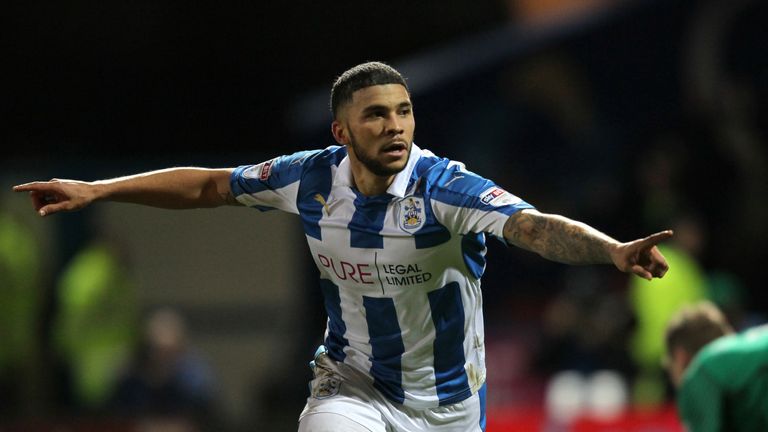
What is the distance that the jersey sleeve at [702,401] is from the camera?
15.4 feet

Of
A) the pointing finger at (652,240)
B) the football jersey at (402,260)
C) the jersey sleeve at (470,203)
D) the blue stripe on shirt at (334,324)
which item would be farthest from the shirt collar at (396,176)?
the pointing finger at (652,240)

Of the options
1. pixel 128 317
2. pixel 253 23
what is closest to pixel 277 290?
pixel 128 317

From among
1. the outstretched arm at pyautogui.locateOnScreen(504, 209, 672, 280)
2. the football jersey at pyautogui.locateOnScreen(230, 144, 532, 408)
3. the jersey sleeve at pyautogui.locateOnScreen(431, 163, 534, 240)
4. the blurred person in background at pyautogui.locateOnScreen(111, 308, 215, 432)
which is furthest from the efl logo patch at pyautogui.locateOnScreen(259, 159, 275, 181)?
the blurred person in background at pyautogui.locateOnScreen(111, 308, 215, 432)

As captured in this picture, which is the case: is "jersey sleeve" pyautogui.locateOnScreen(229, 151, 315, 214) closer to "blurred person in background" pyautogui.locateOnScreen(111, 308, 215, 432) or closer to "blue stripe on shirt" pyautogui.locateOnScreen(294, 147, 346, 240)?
"blue stripe on shirt" pyautogui.locateOnScreen(294, 147, 346, 240)

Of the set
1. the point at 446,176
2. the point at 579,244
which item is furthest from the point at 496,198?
the point at 579,244

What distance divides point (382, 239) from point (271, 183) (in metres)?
A: 0.61

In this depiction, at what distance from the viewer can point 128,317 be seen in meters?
11.5

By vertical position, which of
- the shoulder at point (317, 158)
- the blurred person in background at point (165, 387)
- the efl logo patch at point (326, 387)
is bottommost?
the blurred person in background at point (165, 387)

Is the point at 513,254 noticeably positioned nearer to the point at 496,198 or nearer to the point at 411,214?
the point at 411,214

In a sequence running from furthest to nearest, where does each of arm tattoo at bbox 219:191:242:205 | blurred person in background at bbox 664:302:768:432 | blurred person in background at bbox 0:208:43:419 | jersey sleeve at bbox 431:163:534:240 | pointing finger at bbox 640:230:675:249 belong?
blurred person in background at bbox 0:208:43:419 < arm tattoo at bbox 219:191:242:205 < blurred person in background at bbox 664:302:768:432 < jersey sleeve at bbox 431:163:534:240 < pointing finger at bbox 640:230:675:249

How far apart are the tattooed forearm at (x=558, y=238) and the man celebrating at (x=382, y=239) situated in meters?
0.01

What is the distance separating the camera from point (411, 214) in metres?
4.79

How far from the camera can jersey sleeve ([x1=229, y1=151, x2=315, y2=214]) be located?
5.16 m

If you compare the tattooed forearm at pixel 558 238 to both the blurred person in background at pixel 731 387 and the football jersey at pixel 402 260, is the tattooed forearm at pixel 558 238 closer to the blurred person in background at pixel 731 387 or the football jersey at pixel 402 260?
the football jersey at pixel 402 260
